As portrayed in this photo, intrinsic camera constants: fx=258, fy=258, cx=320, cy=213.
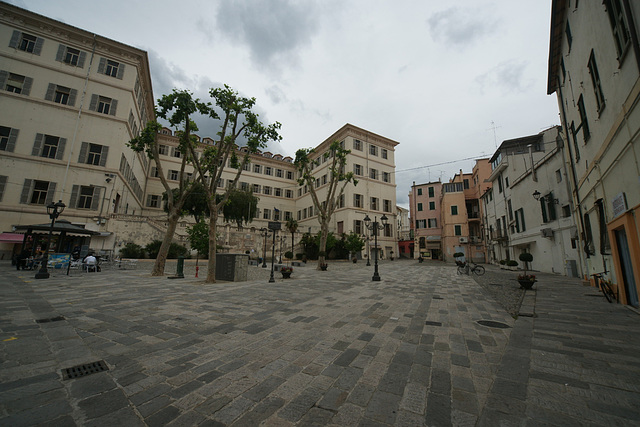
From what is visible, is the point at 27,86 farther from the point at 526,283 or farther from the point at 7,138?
the point at 526,283

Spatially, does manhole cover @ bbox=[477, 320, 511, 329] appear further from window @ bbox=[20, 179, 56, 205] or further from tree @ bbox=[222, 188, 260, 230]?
tree @ bbox=[222, 188, 260, 230]

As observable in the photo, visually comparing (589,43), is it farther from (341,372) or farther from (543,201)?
(543,201)

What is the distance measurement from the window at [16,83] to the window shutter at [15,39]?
8.11 ft

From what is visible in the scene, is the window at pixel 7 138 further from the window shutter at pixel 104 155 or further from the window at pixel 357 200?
the window at pixel 357 200

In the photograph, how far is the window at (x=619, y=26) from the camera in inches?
217

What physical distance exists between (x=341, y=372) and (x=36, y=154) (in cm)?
3035

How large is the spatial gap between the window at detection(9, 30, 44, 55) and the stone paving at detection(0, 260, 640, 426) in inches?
1131

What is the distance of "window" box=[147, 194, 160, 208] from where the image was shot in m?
37.1

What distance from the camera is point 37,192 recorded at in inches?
829

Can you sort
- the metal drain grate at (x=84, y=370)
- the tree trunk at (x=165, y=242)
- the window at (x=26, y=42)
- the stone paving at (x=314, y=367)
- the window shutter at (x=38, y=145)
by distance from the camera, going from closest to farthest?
the stone paving at (x=314, y=367) → the metal drain grate at (x=84, y=370) → the tree trunk at (x=165, y=242) → the window shutter at (x=38, y=145) → the window at (x=26, y=42)

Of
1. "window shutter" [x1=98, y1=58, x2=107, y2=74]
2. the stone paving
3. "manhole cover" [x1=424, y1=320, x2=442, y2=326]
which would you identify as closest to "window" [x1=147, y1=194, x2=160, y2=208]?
"window shutter" [x1=98, y1=58, x2=107, y2=74]

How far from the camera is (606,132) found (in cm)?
710

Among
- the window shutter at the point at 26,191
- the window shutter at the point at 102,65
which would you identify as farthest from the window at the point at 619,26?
the window shutter at the point at 102,65

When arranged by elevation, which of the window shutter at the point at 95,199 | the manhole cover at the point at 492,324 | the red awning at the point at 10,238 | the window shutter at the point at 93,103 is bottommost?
the manhole cover at the point at 492,324
